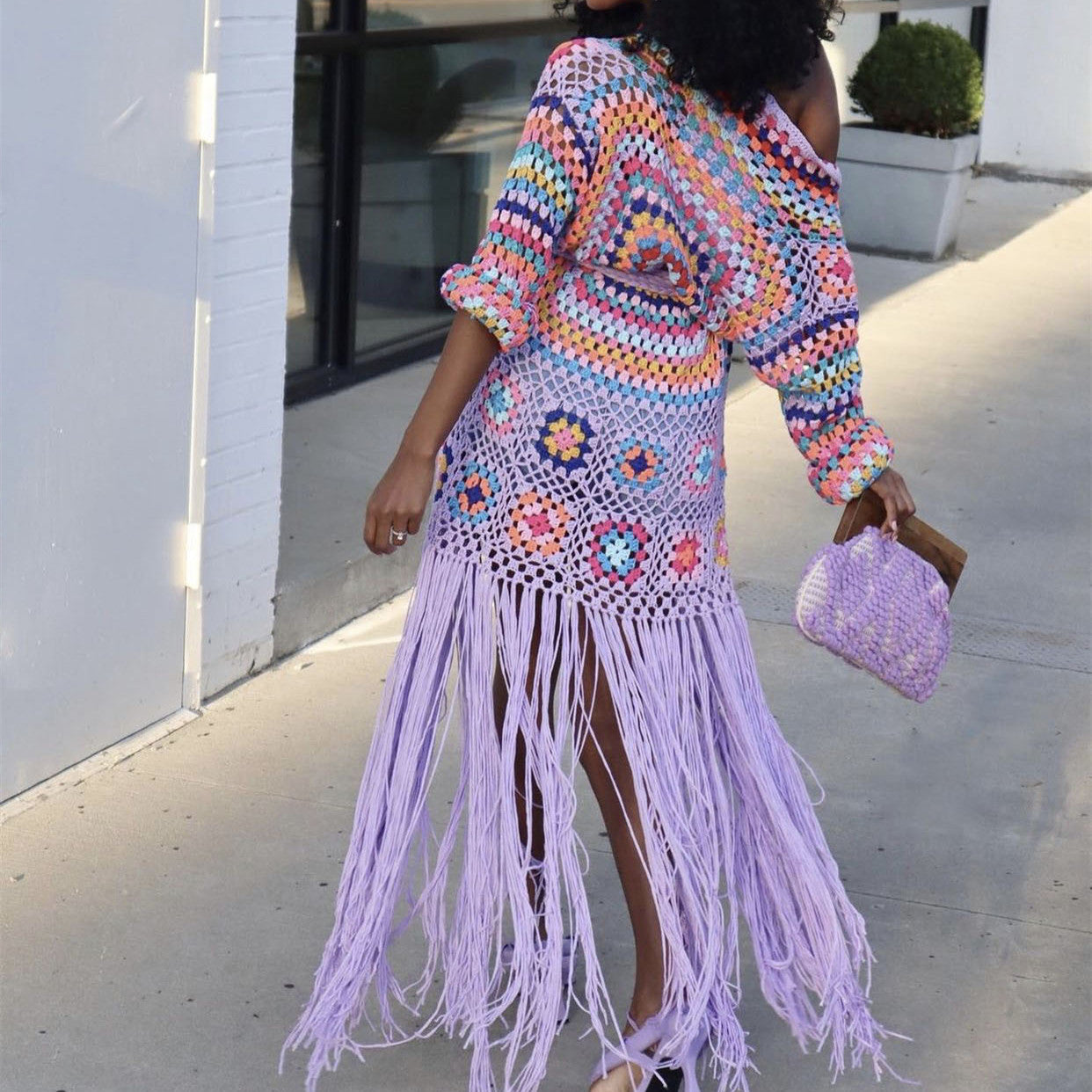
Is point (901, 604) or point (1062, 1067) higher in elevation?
point (901, 604)

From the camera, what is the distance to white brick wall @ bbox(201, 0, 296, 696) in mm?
3629

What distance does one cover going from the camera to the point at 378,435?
5.60 metres

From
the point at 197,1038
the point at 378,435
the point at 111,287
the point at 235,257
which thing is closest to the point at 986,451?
the point at 378,435

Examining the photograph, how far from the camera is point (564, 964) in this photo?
2811 millimetres

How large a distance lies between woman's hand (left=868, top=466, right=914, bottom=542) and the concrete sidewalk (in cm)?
87

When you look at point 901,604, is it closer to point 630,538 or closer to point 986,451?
point 630,538

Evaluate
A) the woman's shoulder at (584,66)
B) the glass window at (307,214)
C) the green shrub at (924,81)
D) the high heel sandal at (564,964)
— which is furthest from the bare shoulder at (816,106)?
the green shrub at (924,81)

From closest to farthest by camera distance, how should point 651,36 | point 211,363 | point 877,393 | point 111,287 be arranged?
point 651,36, point 111,287, point 211,363, point 877,393

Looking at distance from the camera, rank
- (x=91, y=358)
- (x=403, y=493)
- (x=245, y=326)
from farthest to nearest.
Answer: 1. (x=245, y=326)
2. (x=91, y=358)
3. (x=403, y=493)

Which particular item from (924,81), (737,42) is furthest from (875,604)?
(924,81)

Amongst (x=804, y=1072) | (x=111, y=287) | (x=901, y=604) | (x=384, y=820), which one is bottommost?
(x=804, y=1072)

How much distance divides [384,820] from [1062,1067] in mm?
1150

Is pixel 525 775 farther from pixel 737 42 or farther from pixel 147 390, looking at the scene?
pixel 147 390

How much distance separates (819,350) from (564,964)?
1.03m
